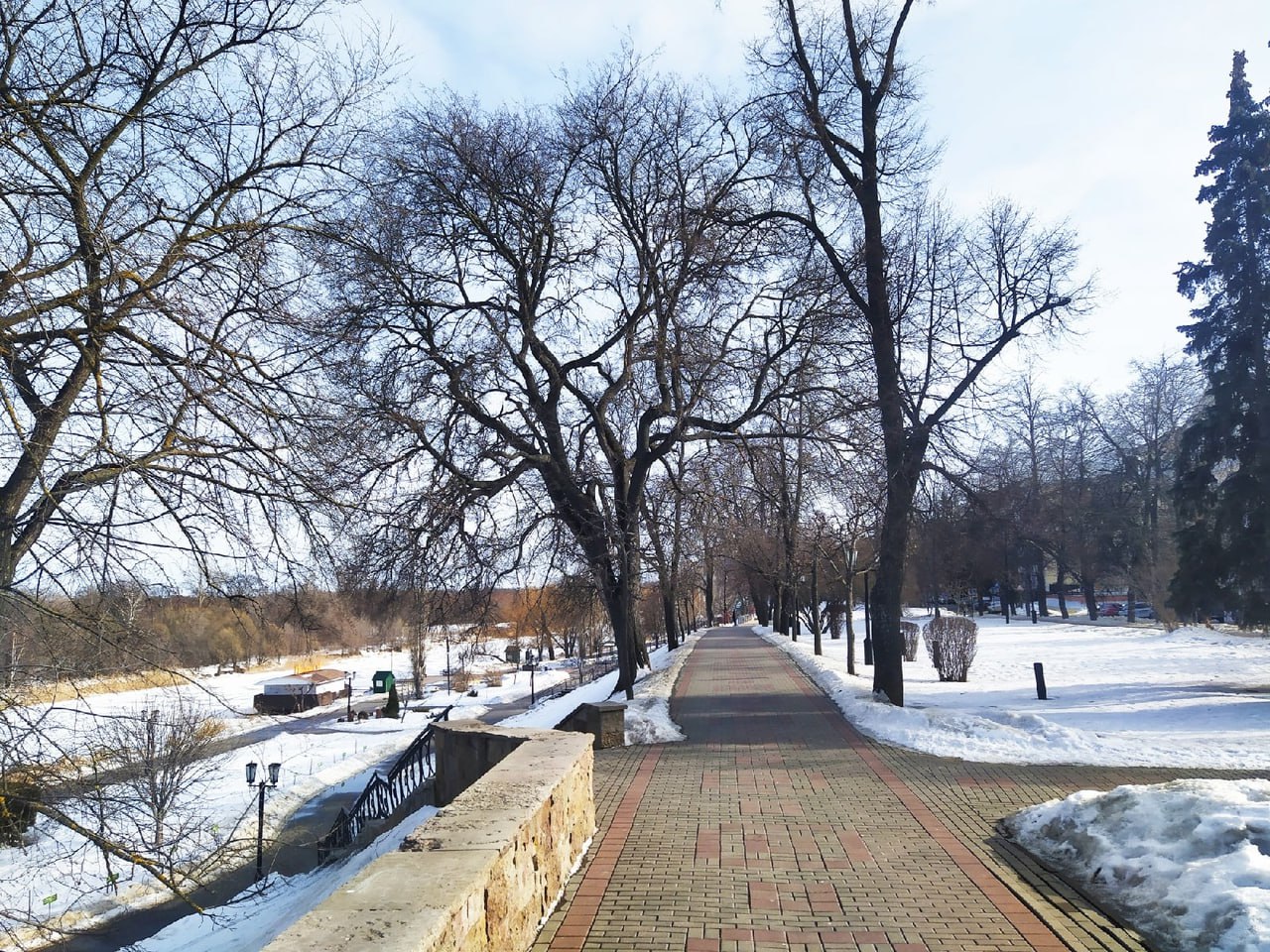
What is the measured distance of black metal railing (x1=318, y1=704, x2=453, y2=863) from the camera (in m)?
12.1

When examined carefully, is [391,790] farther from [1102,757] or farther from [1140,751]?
[1140,751]

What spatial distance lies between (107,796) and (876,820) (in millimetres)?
5716

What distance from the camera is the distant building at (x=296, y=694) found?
50.1 metres

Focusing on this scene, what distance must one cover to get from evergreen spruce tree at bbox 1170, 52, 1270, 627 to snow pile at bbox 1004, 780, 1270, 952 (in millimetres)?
15965

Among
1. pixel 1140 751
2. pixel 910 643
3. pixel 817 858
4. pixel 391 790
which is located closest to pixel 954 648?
pixel 910 643

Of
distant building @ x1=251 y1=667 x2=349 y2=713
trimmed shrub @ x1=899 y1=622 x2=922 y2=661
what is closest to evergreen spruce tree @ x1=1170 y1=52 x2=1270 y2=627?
trimmed shrub @ x1=899 y1=622 x2=922 y2=661

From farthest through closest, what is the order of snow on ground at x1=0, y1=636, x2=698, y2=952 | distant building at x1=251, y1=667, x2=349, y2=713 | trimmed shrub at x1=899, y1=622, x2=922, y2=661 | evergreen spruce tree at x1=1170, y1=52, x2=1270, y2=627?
1. distant building at x1=251, y1=667, x2=349, y2=713
2. trimmed shrub at x1=899, y1=622, x2=922, y2=661
3. evergreen spruce tree at x1=1170, y1=52, x2=1270, y2=627
4. snow on ground at x1=0, y1=636, x2=698, y2=952

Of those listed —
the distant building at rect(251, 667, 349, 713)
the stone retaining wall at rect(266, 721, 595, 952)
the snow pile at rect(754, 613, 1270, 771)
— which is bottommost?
the distant building at rect(251, 667, 349, 713)

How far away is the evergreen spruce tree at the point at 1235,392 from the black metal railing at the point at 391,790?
17.8 meters

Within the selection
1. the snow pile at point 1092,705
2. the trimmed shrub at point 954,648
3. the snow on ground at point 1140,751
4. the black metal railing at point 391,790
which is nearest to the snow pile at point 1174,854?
the snow on ground at point 1140,751

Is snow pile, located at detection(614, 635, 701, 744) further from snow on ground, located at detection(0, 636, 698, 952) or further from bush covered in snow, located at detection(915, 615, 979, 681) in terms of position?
bush covered in snow, located at detection(915, 615, 979, 681)

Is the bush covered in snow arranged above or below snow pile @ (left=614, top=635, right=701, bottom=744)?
above

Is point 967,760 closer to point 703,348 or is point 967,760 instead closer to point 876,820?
point 876,820

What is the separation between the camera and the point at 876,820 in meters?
7.59
